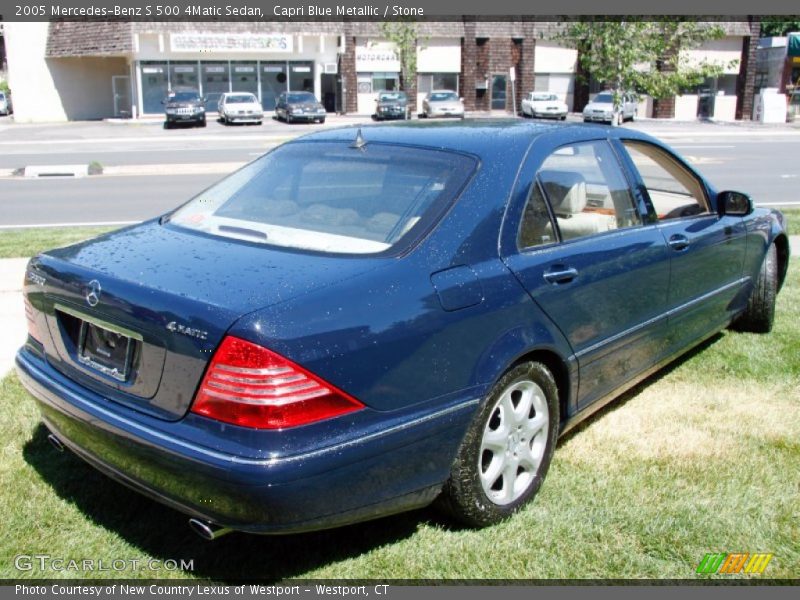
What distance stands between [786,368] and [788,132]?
3606 cm

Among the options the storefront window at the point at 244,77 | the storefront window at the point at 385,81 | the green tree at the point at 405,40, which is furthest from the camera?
the storefront window at the point at 385,81

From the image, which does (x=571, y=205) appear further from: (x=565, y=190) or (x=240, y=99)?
(x=240, y=99)

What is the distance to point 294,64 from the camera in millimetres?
43469

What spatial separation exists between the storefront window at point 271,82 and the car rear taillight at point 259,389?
4256cm

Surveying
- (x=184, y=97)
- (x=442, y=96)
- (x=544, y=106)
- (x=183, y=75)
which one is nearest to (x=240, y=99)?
(x=184, y=97)

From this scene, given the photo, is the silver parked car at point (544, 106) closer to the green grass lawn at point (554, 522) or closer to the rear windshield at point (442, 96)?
the rear windshield at point (442, 96)

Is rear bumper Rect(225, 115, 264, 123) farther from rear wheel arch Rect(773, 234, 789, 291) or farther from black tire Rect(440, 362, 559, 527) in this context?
black tire Rect(440, 362, 559, 527)

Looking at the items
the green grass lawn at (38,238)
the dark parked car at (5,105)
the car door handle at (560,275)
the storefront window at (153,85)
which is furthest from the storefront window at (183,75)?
the car door handle at (560,275)

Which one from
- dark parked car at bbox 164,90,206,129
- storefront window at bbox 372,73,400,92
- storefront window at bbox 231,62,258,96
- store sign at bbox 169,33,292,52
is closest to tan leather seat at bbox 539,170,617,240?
dark parked car at bbox 164,90,206,129

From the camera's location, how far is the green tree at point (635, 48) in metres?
22.6

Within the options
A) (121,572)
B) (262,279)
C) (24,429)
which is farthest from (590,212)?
(24,429)

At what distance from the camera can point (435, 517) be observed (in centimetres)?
342

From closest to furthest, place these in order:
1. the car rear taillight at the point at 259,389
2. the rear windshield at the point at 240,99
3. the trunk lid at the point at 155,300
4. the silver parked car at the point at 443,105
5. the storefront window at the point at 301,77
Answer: the car rear taillight at the point at 259,389 → the trunk lid at the point at 155,300 → the rear windshield at the point at 240,99 → the silver parked car at the point at 443,105 → the storefront window at the point at 301,77

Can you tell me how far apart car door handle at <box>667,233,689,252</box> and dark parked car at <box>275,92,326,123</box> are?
34.7 meters
